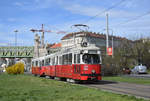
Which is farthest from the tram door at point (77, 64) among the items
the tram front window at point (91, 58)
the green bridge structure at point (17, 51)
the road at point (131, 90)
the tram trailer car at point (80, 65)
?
the green bridge structure at point (17, 51)

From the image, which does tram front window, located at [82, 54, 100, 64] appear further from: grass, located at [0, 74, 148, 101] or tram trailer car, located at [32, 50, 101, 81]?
grass, located at [0, 74, 148, 101]

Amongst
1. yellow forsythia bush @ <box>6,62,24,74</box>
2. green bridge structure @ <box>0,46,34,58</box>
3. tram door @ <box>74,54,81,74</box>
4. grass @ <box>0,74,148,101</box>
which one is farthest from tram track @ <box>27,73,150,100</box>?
green bridge structure @ <box>0,46,34,58</box>

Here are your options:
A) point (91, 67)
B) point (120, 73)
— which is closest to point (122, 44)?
point (120, 73)

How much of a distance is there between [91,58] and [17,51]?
77185 mm

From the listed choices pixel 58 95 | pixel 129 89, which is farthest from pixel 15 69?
pixel 58 95

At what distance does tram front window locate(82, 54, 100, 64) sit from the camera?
849 inches

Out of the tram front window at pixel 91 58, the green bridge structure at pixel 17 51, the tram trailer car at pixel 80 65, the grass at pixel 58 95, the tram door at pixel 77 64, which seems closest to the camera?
the grass at pixel 58 95

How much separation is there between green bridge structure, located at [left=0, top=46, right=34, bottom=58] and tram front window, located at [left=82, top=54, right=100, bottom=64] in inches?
2944

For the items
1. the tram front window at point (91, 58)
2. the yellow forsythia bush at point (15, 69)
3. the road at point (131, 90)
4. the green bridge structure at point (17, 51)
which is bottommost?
the road at point (131, 90)

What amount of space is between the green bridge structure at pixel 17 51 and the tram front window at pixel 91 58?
2944 inches

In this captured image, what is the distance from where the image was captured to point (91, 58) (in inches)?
858

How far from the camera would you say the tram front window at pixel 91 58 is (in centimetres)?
2157

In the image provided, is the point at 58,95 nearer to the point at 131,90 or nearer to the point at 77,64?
the point at 131,90

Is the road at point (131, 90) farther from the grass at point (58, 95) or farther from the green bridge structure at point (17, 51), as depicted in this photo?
the green bridge structure at point (17, 51)
